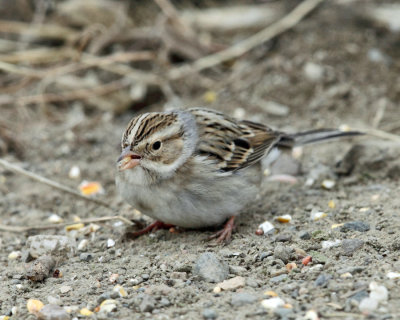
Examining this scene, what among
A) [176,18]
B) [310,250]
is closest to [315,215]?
[310,250]

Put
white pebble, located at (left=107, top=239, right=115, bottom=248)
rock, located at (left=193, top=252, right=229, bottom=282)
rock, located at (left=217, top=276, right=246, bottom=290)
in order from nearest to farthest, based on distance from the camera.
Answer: rock, located at (left=217, top=276, right=246, bottom=290) < rock, located at (left=193, top=252, right=229, bottom=282) < white pebble, located at (left=107, top=239, right=115, bottom=248)

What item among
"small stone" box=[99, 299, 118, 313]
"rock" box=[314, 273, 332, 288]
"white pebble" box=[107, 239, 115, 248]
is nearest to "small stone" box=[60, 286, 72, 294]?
Answer: "small stone" box=[99, 299, 118, 313]

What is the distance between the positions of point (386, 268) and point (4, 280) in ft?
7.30

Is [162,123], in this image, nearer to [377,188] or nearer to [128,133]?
[128,133]

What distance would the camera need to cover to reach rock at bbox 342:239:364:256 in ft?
12.0

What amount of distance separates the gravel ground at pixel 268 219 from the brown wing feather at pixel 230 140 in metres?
0.42

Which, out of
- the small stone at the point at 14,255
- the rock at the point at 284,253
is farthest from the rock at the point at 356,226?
the small stone at the point at 14,255

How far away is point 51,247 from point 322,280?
1.79 meters

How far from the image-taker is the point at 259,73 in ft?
22.6

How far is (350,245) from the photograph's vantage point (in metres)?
3.69

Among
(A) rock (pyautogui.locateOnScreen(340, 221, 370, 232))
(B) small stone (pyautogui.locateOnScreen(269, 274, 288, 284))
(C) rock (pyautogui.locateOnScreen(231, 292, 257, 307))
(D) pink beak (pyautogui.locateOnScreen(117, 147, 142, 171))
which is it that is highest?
(D) pink beak (pyautogui.locateOnScreen(117, 147, 142, 171))

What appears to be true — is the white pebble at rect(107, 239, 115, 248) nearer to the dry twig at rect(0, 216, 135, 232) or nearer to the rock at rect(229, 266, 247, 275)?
the dry twig at rect(0, 216, 135, 232)

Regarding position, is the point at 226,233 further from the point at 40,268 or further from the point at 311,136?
the point at 311,136

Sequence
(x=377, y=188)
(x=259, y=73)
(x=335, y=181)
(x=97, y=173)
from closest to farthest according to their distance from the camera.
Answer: (x=377, y=188) < (x=335, y=181) < (x=97, y=173) < (x=259, y=73)
